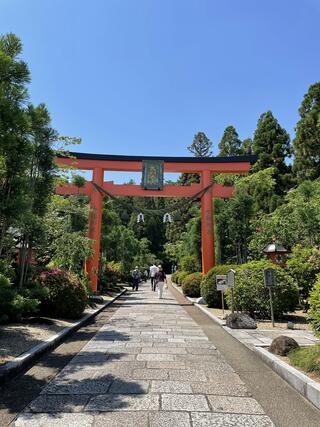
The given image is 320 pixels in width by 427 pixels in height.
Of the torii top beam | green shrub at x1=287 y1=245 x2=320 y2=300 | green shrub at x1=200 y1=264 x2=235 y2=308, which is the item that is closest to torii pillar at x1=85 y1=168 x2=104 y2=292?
the torii top beam

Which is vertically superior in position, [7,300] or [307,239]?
[307,239]

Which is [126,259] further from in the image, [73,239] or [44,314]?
[44,314]

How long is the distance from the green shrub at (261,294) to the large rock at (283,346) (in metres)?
4.30

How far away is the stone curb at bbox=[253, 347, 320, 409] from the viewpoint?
412 centimetres

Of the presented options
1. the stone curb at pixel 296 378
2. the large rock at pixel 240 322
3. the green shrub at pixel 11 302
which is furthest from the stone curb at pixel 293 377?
the green shrub at pixel 11 302

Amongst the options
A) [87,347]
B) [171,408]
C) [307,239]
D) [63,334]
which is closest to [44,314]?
[63,334]

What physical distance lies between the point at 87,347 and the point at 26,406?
3.09 m

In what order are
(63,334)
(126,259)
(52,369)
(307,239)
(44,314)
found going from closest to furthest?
(52,369), (63,334), (44,314), (307,239), (126,259)

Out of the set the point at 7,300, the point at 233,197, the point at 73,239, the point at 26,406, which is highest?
the point at 233,197

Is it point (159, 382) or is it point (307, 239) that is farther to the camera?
point (307, 239)

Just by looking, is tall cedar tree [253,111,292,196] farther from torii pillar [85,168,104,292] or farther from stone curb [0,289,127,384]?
stone curb [0,289,127,384]

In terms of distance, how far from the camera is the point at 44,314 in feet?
32.9

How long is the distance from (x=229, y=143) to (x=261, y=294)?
41589 mm

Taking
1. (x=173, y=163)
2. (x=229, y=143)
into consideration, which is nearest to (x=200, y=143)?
(x=229, y=143)
